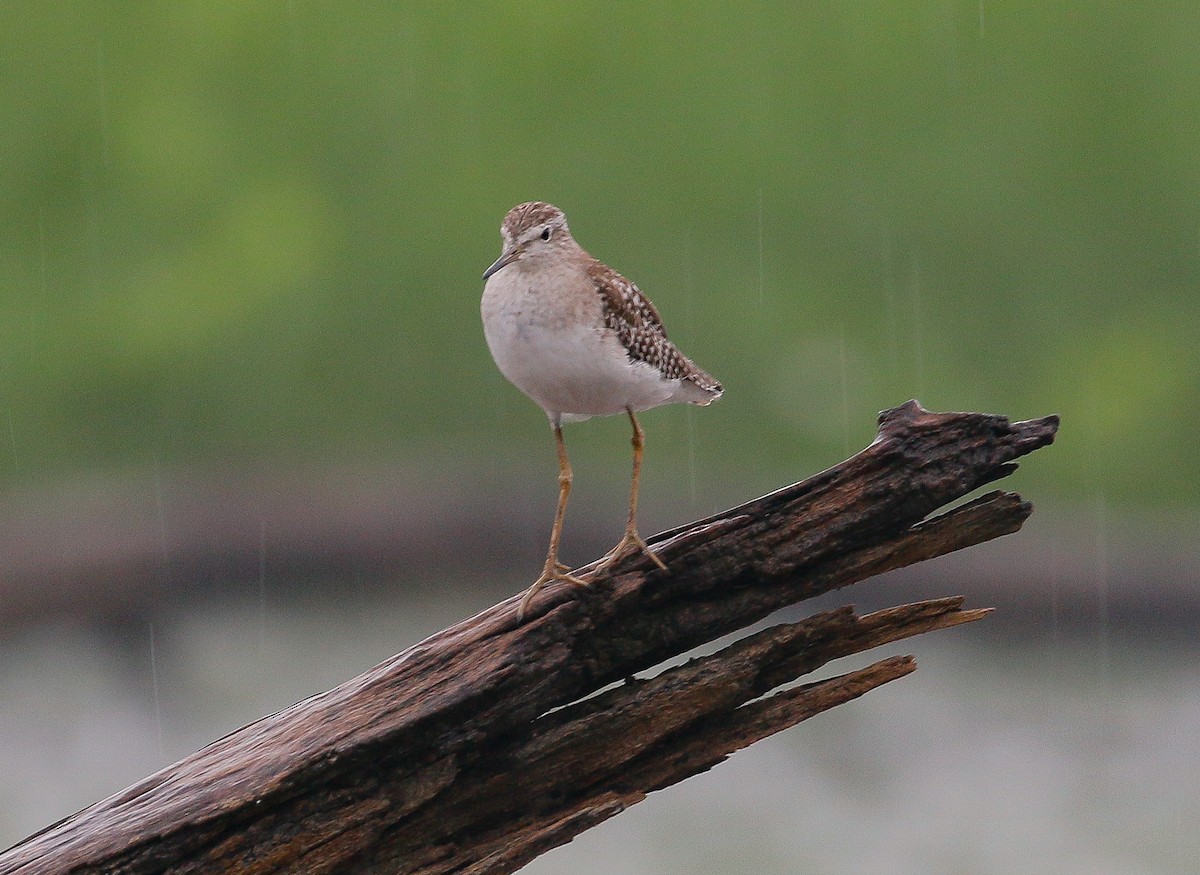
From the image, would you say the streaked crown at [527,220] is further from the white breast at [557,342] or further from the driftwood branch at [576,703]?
the driftwood branch at [576,703]

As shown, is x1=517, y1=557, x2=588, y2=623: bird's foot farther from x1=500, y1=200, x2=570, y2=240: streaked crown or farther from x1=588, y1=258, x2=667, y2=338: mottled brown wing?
x1=500, y1=200, x2=570, y2=240: streaked crown

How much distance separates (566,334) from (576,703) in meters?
0.79

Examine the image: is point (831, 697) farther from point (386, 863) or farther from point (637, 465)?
point (386, 863)

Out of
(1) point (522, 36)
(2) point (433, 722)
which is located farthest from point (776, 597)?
(1) point (522, 36)

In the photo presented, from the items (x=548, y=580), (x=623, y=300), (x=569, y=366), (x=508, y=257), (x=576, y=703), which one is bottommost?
(x=576, y=703)

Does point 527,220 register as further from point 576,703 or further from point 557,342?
point 576,703

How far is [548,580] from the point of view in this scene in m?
2.62

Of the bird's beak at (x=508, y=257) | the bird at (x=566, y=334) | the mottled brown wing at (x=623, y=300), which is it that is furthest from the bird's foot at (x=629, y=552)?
the bird's beak at (x=508, y=257)

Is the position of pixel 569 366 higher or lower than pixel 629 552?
higher

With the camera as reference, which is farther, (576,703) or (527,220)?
(527,220)

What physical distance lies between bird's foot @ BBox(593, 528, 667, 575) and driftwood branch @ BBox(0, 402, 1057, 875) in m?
0.03

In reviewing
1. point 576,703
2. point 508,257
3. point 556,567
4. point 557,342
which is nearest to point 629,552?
point 556,567

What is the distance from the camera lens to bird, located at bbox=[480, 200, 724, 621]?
2.53 metres

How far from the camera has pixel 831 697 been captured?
7.96 ft
